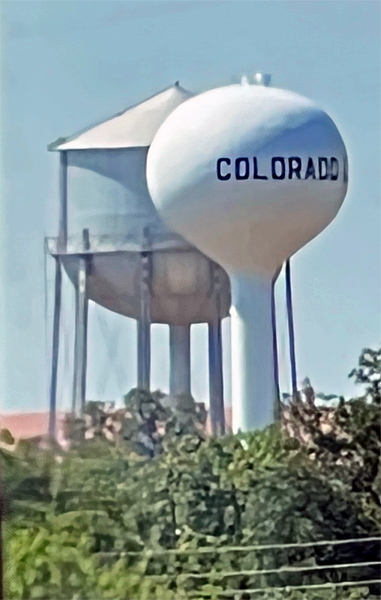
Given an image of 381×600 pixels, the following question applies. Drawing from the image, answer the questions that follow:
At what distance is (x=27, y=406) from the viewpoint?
98.3 inches

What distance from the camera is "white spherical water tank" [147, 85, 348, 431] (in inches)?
106

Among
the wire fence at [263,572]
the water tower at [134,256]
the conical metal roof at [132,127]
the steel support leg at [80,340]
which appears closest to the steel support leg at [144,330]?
the water tower at [134,256]

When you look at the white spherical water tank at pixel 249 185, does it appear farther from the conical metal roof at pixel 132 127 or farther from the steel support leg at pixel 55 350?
the steel support leg at pixel 55 350

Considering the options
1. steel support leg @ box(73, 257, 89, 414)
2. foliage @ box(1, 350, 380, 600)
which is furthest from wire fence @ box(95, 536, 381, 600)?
steel support leg @ box(73, 257, 89, 414)

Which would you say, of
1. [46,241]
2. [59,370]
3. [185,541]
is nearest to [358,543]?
[185,541]

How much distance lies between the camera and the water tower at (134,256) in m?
2.67

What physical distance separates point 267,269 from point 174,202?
276 millimetres

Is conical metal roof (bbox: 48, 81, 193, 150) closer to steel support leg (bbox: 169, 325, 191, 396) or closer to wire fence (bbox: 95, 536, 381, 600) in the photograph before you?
steel support leg (bbox: 169, 325, 191, 396)

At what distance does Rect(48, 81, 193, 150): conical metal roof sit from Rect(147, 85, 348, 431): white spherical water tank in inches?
1.0

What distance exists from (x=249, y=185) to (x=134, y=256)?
0.32m

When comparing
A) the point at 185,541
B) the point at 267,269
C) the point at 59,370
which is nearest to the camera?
the point at 185,541

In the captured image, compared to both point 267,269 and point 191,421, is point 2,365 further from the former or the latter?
point 267,269

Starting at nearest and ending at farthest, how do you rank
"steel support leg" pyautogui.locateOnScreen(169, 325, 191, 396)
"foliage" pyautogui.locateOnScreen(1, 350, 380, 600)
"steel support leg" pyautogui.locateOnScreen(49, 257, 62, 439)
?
"foliage" pyautogui.locateOnScreen(1, 350, 380, 600) → "steel support leg" pyautogui.locateOnScreen(49, 257, 62, 439) → "steel support leg" pyautogui.locateOnScreen(169, 325, 191, 396)

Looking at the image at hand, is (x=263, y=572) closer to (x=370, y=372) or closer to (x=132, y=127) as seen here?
(x=370, y=372)
